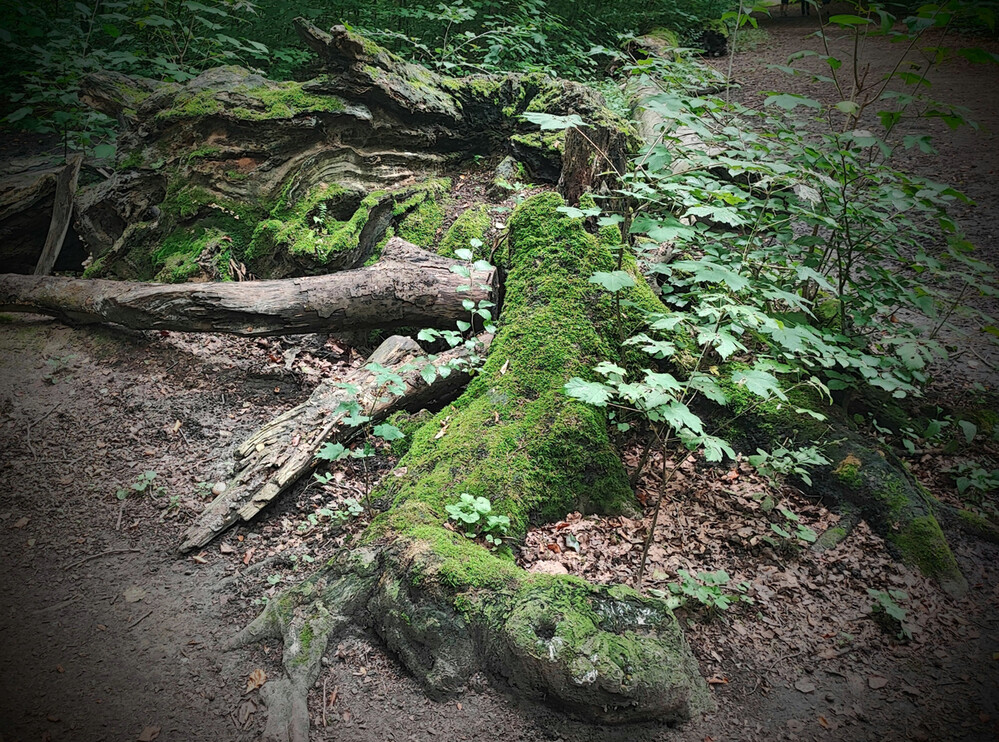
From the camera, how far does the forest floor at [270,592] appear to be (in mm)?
2242

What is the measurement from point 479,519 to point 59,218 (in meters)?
5.70

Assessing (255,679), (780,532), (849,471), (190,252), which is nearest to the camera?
(255,679)

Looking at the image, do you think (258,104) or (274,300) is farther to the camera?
(258,104)

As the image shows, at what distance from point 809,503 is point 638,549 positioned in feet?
4.40

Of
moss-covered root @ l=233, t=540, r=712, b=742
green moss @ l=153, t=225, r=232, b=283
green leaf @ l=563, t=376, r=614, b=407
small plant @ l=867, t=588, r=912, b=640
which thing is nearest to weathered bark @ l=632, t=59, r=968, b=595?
small plant @ l=867, t=588, r=912, b=640

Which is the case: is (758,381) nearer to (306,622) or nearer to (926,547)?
(926,547)

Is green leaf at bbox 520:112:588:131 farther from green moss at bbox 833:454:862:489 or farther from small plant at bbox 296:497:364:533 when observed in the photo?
green moss at bbox 833:454:862:489

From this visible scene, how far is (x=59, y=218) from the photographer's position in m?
5.29

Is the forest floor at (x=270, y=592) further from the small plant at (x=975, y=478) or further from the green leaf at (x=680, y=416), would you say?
the green leaf at (x=680, y=416)

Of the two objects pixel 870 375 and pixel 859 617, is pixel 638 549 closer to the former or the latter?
pixel 859 617

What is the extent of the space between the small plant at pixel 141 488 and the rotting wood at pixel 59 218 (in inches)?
127

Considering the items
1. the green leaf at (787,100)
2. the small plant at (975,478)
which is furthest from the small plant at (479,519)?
the small plant at (975,478)

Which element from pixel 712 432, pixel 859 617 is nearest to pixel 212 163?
pixel 712 432

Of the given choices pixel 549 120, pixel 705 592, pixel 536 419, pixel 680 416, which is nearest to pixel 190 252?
pixel 536 419
